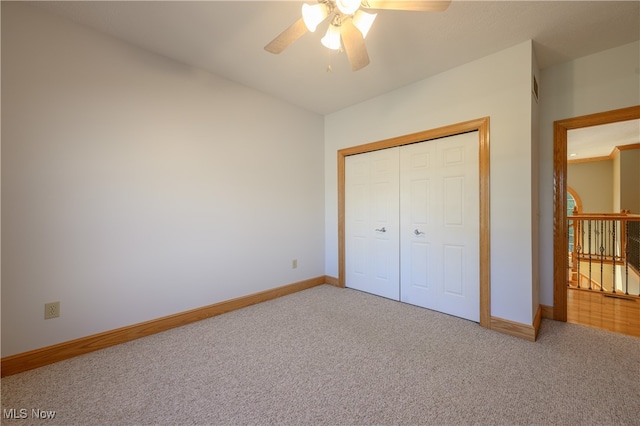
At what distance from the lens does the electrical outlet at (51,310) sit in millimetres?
1944

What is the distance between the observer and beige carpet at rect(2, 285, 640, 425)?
1446 millimetres

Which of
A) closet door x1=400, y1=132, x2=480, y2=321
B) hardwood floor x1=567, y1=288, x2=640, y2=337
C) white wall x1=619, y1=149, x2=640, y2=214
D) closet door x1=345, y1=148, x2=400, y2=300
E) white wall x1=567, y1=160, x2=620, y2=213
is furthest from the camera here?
white wall x1=567, y1=160, x2=620, y2=213

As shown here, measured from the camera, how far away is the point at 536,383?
5.54ft

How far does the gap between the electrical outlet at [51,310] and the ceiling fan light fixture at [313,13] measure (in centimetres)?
270

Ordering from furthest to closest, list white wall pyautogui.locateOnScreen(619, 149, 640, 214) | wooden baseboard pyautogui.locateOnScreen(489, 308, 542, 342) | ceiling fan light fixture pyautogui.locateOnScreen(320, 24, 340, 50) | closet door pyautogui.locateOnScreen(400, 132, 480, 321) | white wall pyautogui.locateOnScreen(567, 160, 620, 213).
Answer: white wall pyautogui.locateOnScreen(567, 160, 620, 213), white wall pyautogui.locateOnScreen(619, 149, 640, 214), closet door pyautogui.locateOnScreen(400, 132, 480, 321), wooden baseboard pyautogui.locateOnScreen(489, 308, 542, 342), ceiling fan light fixture pyautogui.locateOnScreen(320, 24, 340, 50)

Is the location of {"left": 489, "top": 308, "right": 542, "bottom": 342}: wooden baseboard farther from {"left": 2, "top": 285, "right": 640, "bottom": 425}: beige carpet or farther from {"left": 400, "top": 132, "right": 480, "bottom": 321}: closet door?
{"left": 400, "top": 132, "right": 480, "bottom": 321}: closet door

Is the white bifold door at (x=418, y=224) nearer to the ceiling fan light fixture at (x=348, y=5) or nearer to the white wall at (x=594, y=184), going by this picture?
Answer: the ceiling fan light fixture at (x=348, y=5)

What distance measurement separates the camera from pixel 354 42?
1692 mm

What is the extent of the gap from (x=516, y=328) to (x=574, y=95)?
2.36 meters

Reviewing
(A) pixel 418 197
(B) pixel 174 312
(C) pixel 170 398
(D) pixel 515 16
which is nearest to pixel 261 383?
(C) pixel 170 398

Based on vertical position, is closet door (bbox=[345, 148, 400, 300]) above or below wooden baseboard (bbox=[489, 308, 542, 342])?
above


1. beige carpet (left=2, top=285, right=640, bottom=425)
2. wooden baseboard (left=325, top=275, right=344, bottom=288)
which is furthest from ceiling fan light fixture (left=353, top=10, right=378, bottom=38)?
wooden baseboard (left=325, top=275, right=344, bottom=288)

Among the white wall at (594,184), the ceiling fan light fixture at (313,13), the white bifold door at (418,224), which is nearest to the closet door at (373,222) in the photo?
the white bifold door at (418,224)

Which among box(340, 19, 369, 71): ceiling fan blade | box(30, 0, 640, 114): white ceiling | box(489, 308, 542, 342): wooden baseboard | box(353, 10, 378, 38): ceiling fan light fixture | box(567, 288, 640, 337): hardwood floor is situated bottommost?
box(567, 288, 640, 337): hardwood floor
